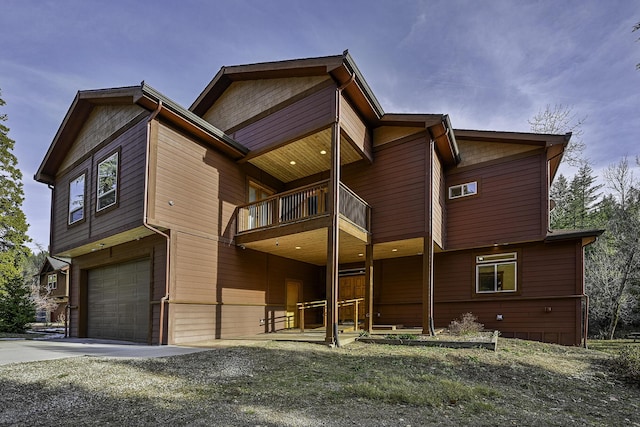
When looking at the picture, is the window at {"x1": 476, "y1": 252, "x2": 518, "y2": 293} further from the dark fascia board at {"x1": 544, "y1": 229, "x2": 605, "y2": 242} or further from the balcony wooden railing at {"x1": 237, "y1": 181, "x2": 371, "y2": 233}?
the balcony wooden railing at {"x1": 237, "y1": 181, "x2": 371, "y2": 233}

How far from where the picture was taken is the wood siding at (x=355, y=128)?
32.8ft

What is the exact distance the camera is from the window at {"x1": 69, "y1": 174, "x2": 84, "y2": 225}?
40.0ft

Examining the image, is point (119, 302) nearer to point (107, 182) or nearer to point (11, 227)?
point (107, 182)

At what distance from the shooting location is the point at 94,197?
11.4m

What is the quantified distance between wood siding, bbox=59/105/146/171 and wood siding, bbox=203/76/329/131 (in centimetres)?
329

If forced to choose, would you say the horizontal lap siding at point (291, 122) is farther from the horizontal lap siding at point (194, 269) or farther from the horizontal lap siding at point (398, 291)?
the horizontal lap siding at point (398, 291)

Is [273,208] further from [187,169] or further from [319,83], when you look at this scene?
[319,83]

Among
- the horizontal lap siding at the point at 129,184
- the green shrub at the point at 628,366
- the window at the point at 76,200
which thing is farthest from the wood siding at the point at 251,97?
the green shrub at the point at 628,366

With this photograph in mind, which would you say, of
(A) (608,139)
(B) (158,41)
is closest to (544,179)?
(B) (158,41)

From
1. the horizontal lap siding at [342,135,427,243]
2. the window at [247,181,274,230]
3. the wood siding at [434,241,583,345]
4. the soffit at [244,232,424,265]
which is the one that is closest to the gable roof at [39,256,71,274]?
the window at [247,181,274,230]

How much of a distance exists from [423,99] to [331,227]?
15348 millimetres

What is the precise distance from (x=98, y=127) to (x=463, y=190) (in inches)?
495

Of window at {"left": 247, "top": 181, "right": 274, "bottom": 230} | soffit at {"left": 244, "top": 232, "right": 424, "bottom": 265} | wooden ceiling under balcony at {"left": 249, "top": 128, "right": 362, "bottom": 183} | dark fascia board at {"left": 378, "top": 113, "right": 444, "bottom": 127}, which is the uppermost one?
dark fascia board at {"left": 378, "top": 113, "right": 444, "bottom": 127}

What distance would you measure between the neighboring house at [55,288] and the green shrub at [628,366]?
34045 millimetres
